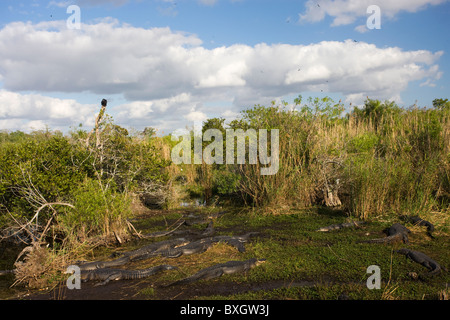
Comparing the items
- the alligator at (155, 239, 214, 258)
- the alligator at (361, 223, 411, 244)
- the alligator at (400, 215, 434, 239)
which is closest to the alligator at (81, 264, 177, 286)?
the alligator at (155, 239, 214, 258)

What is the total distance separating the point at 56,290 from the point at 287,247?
360 cm

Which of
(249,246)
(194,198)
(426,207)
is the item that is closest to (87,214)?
(249,246)

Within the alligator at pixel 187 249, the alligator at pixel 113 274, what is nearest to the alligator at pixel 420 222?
the alligator at pixel 187 249

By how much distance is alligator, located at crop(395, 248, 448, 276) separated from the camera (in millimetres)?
4737

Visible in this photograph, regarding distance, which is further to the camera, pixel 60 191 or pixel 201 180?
pixel 201 180

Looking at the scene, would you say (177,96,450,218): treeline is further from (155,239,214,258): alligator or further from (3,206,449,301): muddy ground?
(155,239,214,258): alligator

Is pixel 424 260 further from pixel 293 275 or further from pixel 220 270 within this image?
pixel 220 270

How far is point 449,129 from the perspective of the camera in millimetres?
9742

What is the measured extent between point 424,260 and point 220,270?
9.70 ft

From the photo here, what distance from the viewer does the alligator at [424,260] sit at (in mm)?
4737

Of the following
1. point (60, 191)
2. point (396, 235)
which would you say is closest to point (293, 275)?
point (396, 235)

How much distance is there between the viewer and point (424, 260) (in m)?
5.00
